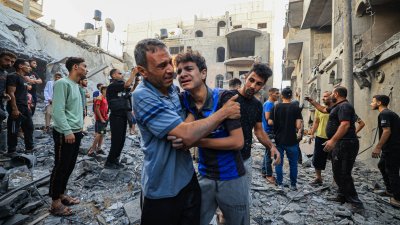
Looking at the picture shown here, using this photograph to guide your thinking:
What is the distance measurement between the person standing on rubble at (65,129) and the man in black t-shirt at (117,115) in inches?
58.0

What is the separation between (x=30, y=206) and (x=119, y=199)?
4.16 ft

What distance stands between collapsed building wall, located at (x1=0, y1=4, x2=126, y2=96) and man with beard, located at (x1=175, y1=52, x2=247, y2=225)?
13.6 m

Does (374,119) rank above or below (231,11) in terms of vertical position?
below

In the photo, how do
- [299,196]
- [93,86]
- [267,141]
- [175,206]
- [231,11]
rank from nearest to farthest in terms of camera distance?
1. [175,206]
2. [267,141]
3. [299,196]
4. [93,86]
5. [231,11]

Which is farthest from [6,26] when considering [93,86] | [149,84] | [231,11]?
[231,11]

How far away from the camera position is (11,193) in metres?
3.50

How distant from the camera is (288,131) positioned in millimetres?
4945

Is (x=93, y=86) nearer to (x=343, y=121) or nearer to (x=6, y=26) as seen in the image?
(x=6, y=26)

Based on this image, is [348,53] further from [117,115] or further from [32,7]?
[32,7]

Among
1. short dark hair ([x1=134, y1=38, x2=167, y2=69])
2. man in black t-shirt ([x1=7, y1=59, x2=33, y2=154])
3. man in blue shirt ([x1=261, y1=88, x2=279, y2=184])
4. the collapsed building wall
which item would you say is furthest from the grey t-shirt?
the collapsed building wall

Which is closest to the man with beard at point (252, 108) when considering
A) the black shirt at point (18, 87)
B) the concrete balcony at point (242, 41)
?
the black shirt at point (18, 87)

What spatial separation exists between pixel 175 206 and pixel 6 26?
15.9 meters

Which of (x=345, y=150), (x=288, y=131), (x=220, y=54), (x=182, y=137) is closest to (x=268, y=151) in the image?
(x=288, y=131)

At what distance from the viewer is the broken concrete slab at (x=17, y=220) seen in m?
2.89
